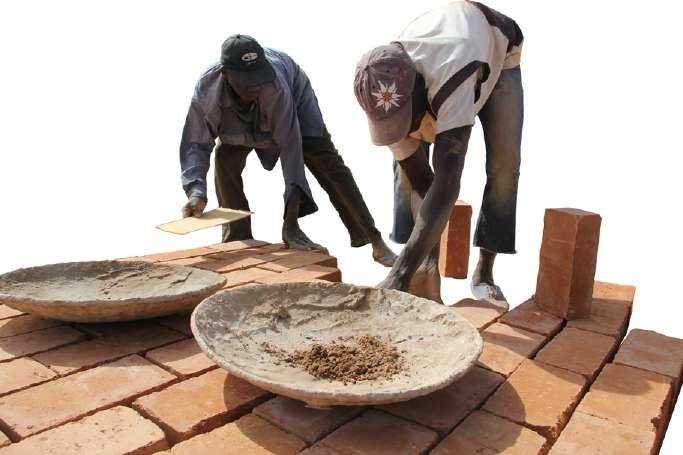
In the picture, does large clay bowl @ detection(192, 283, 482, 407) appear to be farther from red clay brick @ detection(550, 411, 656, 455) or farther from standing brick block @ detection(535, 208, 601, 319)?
standing brick block @ detection(535, 208, 601, 319)

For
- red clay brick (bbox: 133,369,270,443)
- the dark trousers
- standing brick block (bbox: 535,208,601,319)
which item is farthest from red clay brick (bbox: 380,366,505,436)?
the dark trousers

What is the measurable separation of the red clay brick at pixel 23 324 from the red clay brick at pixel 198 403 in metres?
0.85

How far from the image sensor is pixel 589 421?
166 cm

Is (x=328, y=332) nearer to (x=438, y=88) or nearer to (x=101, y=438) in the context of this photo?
(x=101, y=438)

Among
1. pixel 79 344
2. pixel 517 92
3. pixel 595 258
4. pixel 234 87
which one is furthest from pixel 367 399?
pixel 234 87

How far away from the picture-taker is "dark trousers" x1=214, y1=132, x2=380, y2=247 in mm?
3961

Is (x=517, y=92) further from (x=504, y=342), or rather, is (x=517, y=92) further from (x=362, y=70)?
(x=504, y=342)

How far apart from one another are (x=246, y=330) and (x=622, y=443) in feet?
4.06

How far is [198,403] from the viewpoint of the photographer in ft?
5.54

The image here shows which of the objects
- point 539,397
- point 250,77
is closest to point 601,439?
point 539,397

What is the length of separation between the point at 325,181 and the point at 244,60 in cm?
111

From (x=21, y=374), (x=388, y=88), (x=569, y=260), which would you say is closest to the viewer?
(x=21, y=374)

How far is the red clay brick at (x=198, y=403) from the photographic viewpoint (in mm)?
1579

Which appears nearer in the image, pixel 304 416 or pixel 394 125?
pixel 304 416
